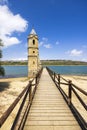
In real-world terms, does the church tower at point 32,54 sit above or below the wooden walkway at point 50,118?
above

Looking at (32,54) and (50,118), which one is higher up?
(32,54)

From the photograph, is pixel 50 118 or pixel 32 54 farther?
pixel 32 54

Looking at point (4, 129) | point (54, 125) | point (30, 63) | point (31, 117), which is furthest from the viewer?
point (30, 63)

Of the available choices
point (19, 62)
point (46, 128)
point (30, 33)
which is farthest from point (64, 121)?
point (19, 62)

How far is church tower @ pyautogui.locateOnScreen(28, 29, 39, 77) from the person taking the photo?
38281 mm

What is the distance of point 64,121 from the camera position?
5199 millimetres

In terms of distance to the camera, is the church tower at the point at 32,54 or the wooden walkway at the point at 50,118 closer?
the wooden walkway at the point at 50,118

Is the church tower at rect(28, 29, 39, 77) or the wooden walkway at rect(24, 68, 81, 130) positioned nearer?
the wooden walkway at rect(24, 68, 81, 130)

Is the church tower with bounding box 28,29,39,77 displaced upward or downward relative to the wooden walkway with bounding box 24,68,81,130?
upward

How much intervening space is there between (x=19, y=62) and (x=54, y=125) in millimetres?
196094

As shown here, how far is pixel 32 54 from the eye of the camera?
3928 cm

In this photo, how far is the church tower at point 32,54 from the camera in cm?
3828

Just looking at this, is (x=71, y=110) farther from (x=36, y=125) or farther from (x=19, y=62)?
(x=19, y=62)

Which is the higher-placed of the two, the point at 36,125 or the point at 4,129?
the point at 36,125
